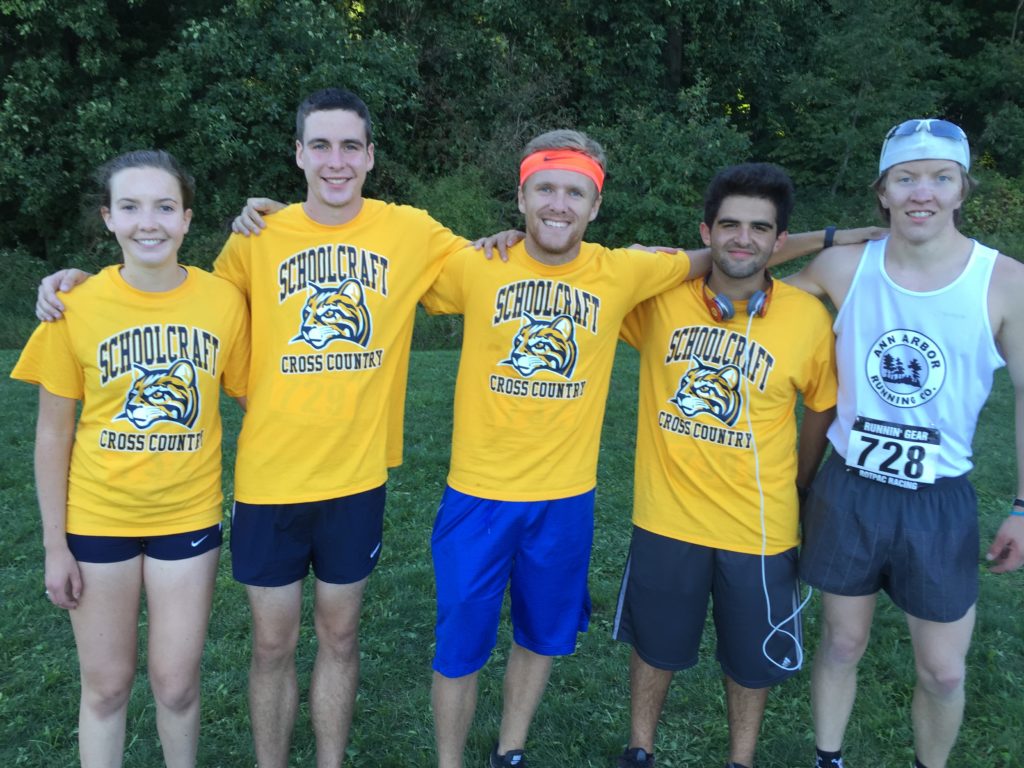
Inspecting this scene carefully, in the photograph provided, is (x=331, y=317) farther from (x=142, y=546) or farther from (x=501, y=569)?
(x=501, y=569)

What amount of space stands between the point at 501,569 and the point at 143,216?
1830 mm

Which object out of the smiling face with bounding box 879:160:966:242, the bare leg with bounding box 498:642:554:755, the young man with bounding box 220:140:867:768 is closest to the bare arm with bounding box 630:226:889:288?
the young man with bounding box 220:140:867:768

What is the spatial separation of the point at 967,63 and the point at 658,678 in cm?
2207

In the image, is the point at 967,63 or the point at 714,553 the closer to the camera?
the point at 714,553

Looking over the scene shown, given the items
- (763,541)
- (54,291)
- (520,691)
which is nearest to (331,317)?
(54,291)

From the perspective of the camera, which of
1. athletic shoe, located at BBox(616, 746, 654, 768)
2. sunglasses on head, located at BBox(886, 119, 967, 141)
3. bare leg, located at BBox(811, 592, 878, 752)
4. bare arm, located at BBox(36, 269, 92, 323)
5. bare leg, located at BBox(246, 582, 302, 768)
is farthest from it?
athletic shoe, located at BBox(616, 746, 654, 768)

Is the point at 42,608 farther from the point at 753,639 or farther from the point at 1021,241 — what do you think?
the point at 1021,241

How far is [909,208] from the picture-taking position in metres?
2.95

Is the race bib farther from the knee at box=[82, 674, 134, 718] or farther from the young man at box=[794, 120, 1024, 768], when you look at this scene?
the knee at box=[82, 674, 134, 718]

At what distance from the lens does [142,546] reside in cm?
287

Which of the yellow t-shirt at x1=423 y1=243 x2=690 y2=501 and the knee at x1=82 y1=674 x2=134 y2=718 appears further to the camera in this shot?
the yellow t-shirt at x1=423 y1=243 x2=690 y2=501

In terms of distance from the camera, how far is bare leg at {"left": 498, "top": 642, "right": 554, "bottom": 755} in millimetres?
3373

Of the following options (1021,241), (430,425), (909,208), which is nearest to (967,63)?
(1021,241)

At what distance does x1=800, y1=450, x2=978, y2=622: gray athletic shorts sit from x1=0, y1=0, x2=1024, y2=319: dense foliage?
13.2 metres
